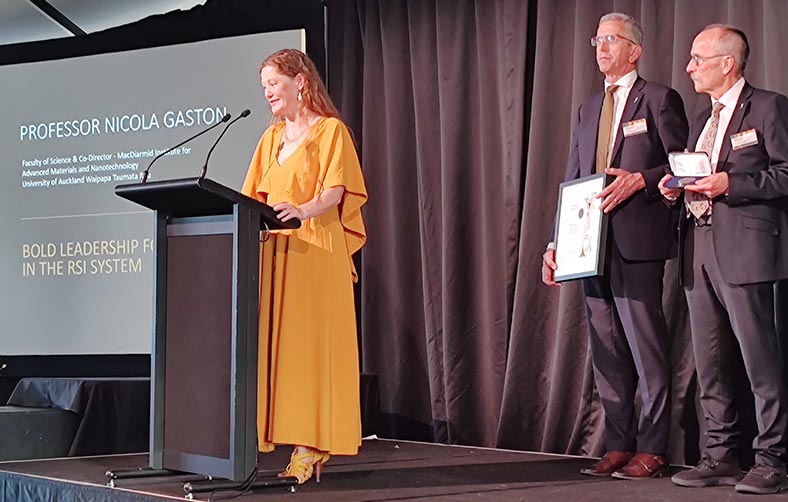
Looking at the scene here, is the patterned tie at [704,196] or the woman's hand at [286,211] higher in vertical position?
the patterned tie at [704,196]

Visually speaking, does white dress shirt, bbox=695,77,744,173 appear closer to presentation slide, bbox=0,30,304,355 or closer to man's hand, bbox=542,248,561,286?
man's hand, bbox=542,248,561,286

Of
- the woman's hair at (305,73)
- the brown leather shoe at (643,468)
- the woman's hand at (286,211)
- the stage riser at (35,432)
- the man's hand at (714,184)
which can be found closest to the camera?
the woman's hand at (286,211)

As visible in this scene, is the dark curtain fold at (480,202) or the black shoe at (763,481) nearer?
the black shoe at (763,481)

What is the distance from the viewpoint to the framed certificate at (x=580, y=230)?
304 centimetres

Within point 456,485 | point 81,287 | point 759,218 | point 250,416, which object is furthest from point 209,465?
point 81,287

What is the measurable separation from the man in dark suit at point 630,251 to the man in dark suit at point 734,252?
11 cm

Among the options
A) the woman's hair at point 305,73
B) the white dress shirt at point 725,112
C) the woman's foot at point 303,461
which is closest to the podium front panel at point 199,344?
the woman's foot at point 303,461

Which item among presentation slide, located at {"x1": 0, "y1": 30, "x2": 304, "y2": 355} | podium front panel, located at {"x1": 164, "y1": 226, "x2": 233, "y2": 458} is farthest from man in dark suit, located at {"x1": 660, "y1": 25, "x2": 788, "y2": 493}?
presentation slide, located at {"x1": 0, "y1": 30, "x2": 304, "y2": 355}

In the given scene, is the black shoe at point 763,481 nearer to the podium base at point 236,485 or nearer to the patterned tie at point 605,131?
the patterned tie at point 605,131

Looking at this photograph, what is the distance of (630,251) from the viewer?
3094mm

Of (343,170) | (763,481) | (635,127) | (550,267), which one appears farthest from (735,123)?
(343,170)

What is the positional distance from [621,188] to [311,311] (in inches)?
39.8

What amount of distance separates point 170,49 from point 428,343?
2.01m

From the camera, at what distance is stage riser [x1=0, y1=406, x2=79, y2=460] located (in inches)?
159
